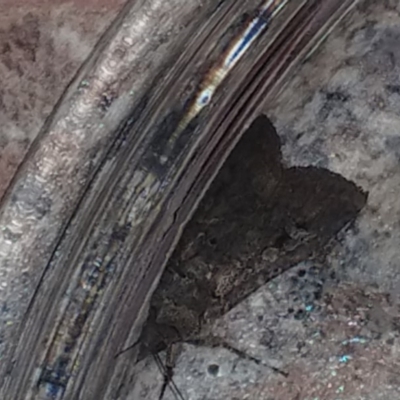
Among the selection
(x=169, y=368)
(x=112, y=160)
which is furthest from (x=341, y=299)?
(x=112, y=160)

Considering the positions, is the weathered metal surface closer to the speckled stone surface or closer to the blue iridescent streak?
the blue iridescent streak

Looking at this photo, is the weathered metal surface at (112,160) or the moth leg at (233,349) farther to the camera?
the moth leg at (233,349)

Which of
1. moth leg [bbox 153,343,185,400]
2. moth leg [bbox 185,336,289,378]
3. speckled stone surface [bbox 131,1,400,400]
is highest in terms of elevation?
speckled stone surface [bbox 131,1,400,400]

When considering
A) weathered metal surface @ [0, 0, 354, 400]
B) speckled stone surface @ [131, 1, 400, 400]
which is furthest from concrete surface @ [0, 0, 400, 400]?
weathered metal surface @ [0, 0, 354, 400]

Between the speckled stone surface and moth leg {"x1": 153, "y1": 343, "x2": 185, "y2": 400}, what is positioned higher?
the speckled stone surface

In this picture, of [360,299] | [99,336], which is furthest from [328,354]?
[99,336]

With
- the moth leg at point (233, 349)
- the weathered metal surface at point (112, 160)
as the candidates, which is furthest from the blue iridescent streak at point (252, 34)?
the moth leg at point (233, 349)

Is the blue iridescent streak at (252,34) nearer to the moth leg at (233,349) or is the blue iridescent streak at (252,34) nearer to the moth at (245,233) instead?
the moth at (245,233)

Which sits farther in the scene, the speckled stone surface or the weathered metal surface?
the speckled stone surface
